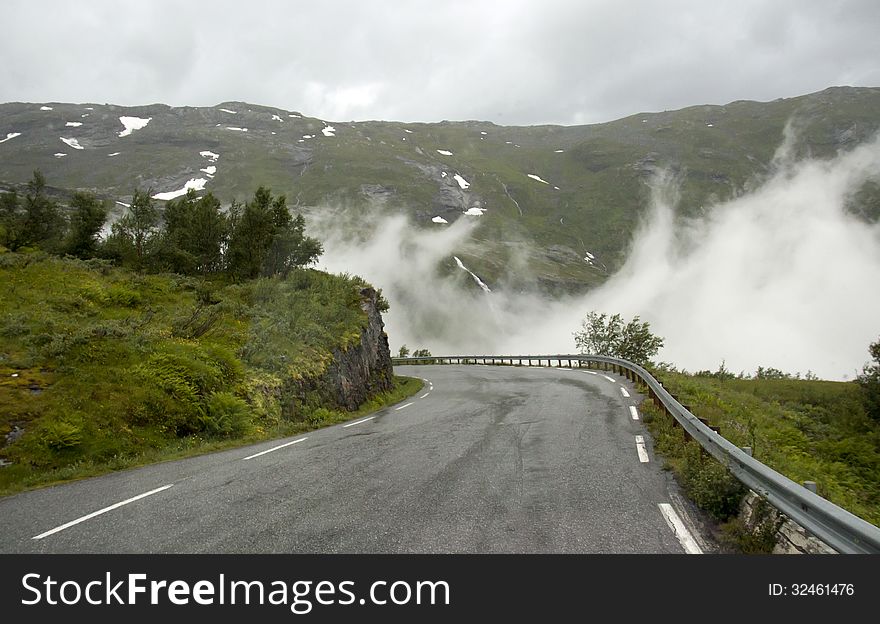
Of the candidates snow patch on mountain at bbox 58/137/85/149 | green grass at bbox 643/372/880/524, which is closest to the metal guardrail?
green grass at bbox 643/372/880/524

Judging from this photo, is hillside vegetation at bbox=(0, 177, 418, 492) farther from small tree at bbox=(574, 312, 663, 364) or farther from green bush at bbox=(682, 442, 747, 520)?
small tree at bbox=(574, 312, 663, 364)

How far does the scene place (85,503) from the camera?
267 inches

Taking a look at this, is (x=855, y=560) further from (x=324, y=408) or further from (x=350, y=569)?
(x=324, y=408)

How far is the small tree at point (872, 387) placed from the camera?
23969mm

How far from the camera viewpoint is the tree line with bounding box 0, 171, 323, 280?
24.4 meters

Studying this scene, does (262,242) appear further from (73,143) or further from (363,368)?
Result: (73,143)

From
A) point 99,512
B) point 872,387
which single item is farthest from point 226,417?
point 872,387

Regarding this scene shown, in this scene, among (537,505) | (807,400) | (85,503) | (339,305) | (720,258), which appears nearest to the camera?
(537,505)

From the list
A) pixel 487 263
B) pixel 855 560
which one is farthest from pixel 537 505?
pixel 487 263

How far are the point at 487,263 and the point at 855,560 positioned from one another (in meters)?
135

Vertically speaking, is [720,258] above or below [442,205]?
below

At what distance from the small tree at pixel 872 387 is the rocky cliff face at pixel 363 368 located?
2327 centimetres

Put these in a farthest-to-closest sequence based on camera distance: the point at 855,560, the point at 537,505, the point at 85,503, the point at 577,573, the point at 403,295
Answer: the point at 403,295 → the point at 85,503 → the point at 537,505 → the point at 577,573 → the point at 855,560

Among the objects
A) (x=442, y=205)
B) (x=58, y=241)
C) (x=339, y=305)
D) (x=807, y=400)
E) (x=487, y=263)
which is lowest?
(x=807, y=400)
